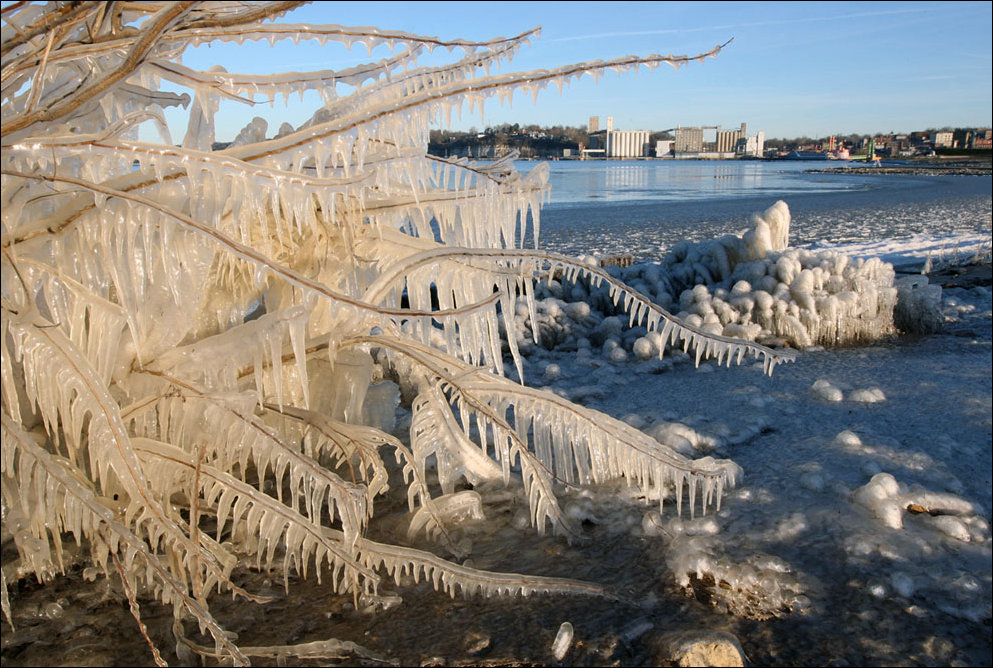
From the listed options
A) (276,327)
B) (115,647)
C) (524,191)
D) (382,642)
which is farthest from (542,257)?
(115,647)

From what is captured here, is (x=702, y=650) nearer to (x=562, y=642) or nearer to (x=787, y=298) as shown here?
(x=562, y=642)

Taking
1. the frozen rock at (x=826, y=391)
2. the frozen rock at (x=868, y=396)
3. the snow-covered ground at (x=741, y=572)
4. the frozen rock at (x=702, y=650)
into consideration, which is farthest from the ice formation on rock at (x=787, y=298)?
the frozen rock at (x=702, y=650)

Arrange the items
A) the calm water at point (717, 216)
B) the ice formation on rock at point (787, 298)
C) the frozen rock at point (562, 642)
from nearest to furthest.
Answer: the frozen rock at point (562, 642) < the ice formation on rock at point (787, 298) < the calm water at point (717, 216)

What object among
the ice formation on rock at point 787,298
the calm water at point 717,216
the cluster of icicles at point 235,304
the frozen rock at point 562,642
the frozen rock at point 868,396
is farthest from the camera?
the calm water at point 717,216

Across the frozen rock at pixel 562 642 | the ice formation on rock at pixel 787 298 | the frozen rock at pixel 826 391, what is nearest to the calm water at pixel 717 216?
the ice formation on rock at pixel 787 298

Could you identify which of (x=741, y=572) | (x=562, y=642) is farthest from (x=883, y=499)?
Answer: (x=562, y=642)

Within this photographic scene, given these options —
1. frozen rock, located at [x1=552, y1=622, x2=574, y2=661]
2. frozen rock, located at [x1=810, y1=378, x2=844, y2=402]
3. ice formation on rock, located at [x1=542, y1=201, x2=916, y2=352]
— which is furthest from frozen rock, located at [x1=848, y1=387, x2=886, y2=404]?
frozen rock, located at [x1=552, y1=622, x2=574, y2=661]

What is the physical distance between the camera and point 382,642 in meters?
1.15

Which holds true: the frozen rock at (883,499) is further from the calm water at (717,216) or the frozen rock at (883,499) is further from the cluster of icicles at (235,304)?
the calm water at (717,216)

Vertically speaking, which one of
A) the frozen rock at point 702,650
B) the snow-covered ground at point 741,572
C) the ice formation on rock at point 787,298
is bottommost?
the snow-covered ground at point 741,572

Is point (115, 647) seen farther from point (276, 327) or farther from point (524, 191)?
point (524, 191)

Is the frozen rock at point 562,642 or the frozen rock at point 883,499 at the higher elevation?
the frozen rock at point 883,499

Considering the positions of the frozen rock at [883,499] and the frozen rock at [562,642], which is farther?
the frozen rock at [883,499]

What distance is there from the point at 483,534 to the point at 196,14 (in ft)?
3.76
